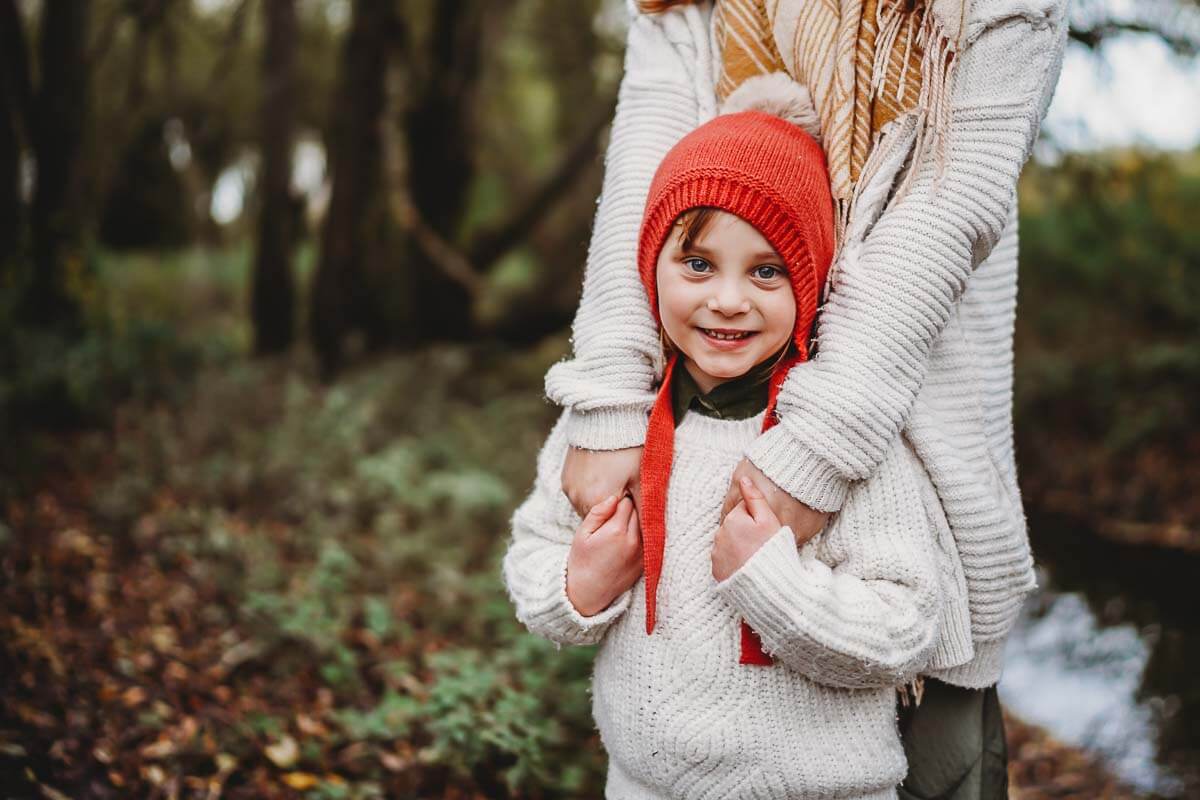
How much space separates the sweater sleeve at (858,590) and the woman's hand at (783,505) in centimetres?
3

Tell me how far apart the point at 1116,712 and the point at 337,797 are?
3887 millimetres

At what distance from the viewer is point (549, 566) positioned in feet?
6.09

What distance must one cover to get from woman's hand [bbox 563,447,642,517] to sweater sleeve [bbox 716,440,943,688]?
26 centimetres

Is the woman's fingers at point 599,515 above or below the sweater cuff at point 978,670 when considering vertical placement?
above

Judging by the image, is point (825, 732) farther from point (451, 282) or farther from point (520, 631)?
point (451, 282)

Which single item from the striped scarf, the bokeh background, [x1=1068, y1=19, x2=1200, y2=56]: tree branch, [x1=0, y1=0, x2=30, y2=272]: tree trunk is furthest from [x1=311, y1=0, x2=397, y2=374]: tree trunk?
the striped scarf

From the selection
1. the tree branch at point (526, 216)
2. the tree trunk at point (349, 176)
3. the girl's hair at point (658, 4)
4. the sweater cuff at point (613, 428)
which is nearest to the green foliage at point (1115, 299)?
the tree branch at point (526, 216)

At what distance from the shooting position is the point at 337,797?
9.43 feet

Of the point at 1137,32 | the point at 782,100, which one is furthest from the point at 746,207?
the point at 1137,32

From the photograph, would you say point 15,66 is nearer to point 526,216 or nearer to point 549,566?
point 526,216

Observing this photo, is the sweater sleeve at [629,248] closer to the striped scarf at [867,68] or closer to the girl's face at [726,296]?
the girl's face at [726,296]

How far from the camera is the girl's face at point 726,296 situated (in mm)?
1674

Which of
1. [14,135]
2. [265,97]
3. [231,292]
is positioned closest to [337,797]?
[14,135]

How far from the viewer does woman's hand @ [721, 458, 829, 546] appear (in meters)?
1.63
